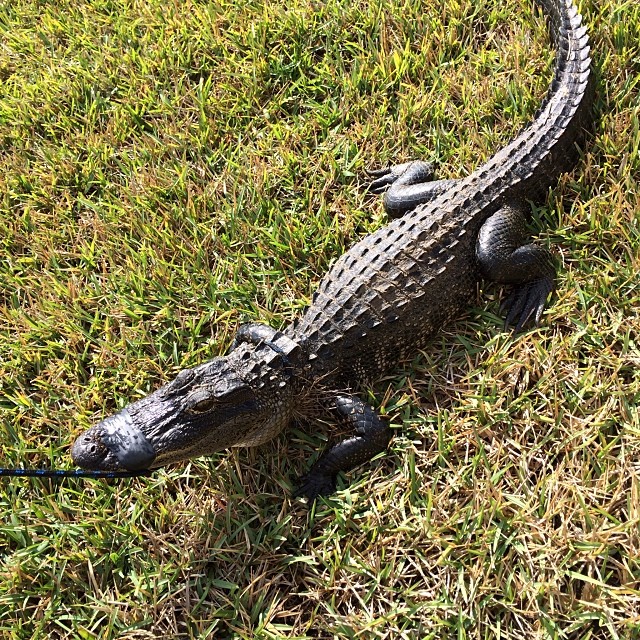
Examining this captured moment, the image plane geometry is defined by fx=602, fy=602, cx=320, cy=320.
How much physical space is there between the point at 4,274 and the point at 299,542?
8.52ft

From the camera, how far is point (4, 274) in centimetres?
390

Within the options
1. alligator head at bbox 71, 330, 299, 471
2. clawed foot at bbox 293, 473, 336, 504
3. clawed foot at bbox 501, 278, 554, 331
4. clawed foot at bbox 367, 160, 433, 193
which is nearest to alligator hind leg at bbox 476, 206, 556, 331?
clawed foot at bbox 501, 278, 554, 331

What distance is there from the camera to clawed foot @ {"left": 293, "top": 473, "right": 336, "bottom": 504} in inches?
116

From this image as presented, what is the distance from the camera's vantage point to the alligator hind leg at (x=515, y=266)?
324 centimetres

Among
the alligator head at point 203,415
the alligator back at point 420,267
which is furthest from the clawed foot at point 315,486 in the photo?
the alligator back at point 420,267

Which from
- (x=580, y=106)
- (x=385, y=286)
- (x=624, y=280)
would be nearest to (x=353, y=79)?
(x=580, y=106)

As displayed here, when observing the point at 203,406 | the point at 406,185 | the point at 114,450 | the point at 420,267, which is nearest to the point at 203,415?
the point at 203,406

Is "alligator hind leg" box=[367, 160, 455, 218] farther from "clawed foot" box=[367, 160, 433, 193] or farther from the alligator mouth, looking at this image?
the alligator mouth

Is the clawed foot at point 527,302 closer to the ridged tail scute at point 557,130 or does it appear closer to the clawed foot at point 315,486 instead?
the ridged tail scute at point 557,130

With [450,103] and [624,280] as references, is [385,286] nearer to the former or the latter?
[624,280]

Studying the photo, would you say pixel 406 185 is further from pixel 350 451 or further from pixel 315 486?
pixel 315 486

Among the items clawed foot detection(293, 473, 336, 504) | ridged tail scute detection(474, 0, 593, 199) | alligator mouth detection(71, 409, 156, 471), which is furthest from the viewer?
ridged tail scute detection(474, 0, 593, 199)

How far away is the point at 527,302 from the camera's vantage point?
325cm

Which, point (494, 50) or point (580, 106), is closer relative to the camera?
point (580, 106)
